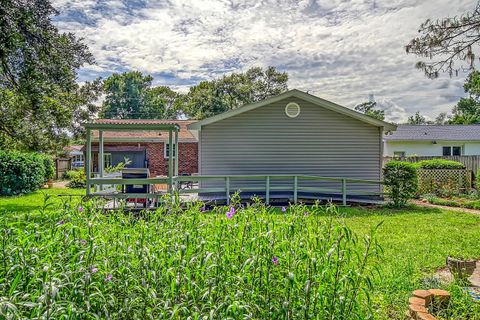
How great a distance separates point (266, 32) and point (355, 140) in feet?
17.2

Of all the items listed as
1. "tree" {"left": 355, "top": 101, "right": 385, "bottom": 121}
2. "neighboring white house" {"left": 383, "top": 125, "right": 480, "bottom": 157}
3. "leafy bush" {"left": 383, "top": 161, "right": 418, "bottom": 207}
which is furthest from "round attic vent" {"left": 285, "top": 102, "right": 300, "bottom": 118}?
"tree" {"left": 355, "top": 101, "right": 385, "bottom": 121}

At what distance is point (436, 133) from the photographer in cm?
2688

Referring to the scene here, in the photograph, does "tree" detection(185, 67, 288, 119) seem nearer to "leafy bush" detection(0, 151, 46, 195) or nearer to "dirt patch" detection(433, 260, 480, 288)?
"leafy bush" detection(0, 151, 46, 195)

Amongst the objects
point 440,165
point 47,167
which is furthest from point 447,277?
point 47,167

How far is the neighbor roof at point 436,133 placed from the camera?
25703 mm

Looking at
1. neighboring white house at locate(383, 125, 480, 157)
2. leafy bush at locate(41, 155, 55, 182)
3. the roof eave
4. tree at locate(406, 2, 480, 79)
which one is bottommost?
leafy bush at locate(41, 155, 55, 182)

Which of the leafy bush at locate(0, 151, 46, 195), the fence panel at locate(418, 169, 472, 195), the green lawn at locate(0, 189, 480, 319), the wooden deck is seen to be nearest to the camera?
the green lawn at locate(0, 189, 480, 319)

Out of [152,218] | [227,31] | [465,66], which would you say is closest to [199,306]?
[152,218]

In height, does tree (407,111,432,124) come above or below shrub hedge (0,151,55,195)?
above

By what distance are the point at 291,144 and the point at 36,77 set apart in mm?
8863

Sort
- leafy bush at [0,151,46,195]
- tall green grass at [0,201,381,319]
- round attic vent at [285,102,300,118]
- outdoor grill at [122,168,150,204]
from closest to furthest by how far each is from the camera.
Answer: tall green grass at [0,201,381,319] → outdoor grill at [122,168,150,204] → round attic vent at [285,102,300,118] → leafy bush at [0,151,46,195]

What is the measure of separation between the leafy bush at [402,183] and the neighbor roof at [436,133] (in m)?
15.1

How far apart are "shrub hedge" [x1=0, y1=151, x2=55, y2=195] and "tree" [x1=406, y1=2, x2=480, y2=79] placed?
15783 mm

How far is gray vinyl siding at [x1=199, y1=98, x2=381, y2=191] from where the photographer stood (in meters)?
12.7
